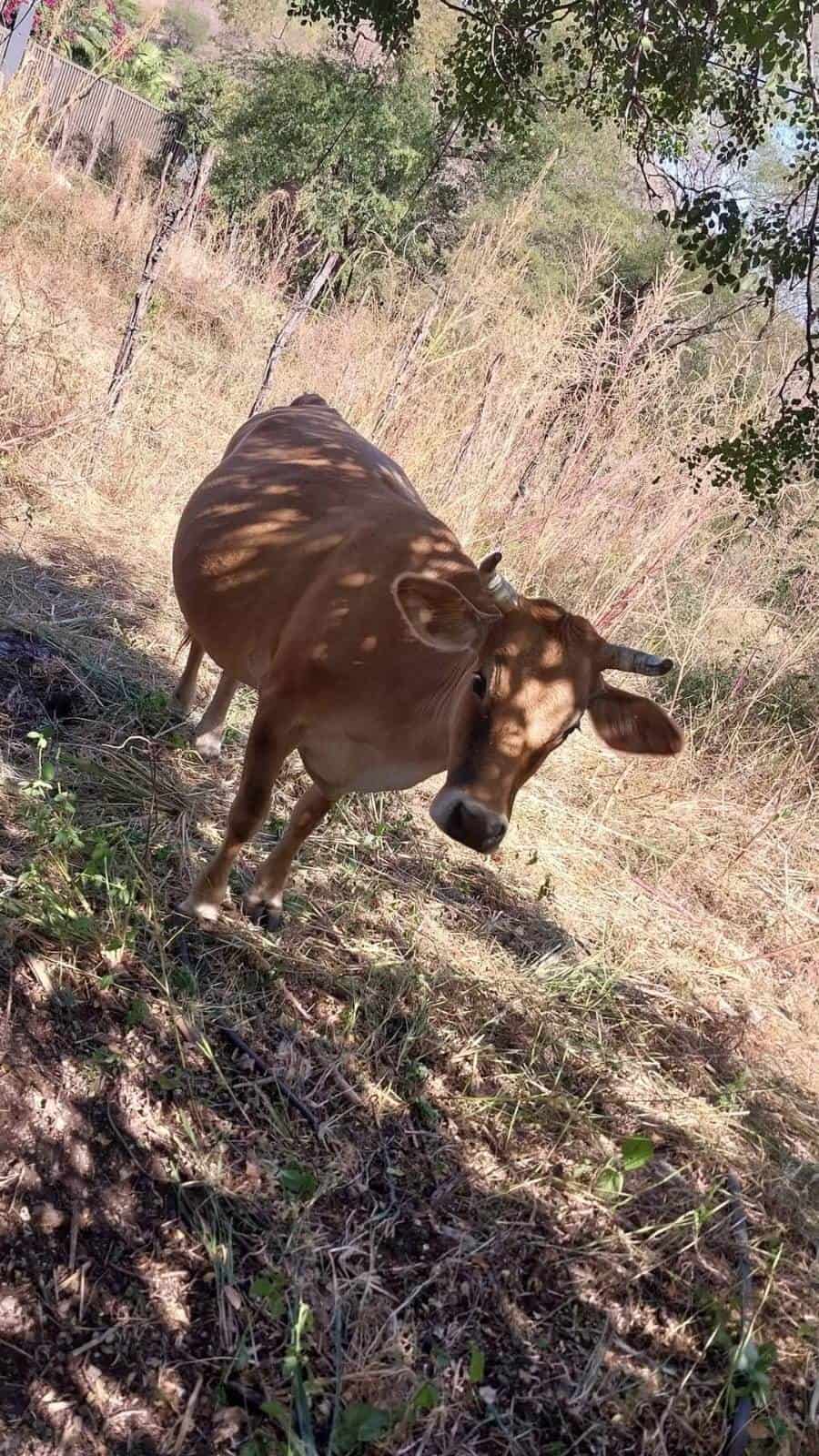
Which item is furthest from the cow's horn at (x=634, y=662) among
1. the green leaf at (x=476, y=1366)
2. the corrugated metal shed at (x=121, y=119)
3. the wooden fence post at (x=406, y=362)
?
the corrugated metal shed at (x=121, y=119)

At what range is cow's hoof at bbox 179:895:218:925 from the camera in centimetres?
330

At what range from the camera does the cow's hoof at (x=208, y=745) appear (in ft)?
14.1

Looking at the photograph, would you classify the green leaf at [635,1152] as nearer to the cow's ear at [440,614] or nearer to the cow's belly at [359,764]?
the cow's belly at [359,764]

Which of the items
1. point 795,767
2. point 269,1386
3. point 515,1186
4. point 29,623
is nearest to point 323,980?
point 515,1186

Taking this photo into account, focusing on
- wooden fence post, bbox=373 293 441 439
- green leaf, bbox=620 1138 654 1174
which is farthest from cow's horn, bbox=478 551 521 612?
wooden fence post, bbox=373 293 441 439

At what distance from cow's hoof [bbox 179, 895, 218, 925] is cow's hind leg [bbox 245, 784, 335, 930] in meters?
0.17

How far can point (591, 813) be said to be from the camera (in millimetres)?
5363

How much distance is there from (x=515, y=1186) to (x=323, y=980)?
2.79ft

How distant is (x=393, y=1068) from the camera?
3.12m

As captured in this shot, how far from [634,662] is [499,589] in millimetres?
402

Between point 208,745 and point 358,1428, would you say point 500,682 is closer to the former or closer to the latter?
point 358,1428

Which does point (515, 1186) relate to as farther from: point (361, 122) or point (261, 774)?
point (361, 122)

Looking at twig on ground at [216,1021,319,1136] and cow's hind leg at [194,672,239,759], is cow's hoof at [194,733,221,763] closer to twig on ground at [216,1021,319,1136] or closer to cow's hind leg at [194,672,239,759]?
cow's hind leg at [194,672,239,759]

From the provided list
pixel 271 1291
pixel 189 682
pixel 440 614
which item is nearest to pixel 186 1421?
pixel 271 1291
